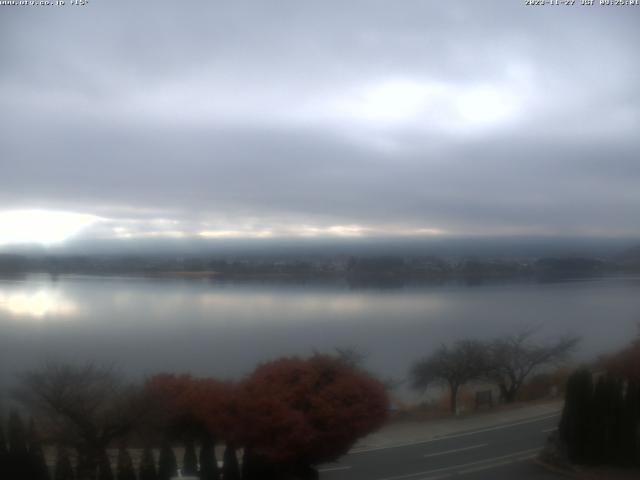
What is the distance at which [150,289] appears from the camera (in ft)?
45.8

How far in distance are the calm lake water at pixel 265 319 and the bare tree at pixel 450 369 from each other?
0.39 metres

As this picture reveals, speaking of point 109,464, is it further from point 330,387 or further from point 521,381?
point 521,381

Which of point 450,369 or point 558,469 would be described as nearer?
point 558,469

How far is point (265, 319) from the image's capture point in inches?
555

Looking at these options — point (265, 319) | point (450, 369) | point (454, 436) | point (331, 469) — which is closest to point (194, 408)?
point (331, 469)

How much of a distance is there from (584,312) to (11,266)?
16.3 metres

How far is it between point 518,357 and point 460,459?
725cm

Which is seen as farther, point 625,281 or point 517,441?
point 625,281

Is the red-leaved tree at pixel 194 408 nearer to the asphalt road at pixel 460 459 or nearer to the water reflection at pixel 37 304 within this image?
the asphalt road at pixel 460 459

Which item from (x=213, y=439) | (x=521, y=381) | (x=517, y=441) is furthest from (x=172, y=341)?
(x=521, y=381)

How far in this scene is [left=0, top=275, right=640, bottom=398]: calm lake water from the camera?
10.8 metres

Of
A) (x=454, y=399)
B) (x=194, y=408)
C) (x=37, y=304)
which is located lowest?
(x=454, y=399)

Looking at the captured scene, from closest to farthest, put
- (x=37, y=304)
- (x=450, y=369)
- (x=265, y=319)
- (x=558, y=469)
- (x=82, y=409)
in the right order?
(x=82, y=409) → (x=558, y=469) → (x=37, y=304) → (x=265, y=319) → (x=450, y=369)

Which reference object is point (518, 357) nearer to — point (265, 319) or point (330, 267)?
point (330, 267)
